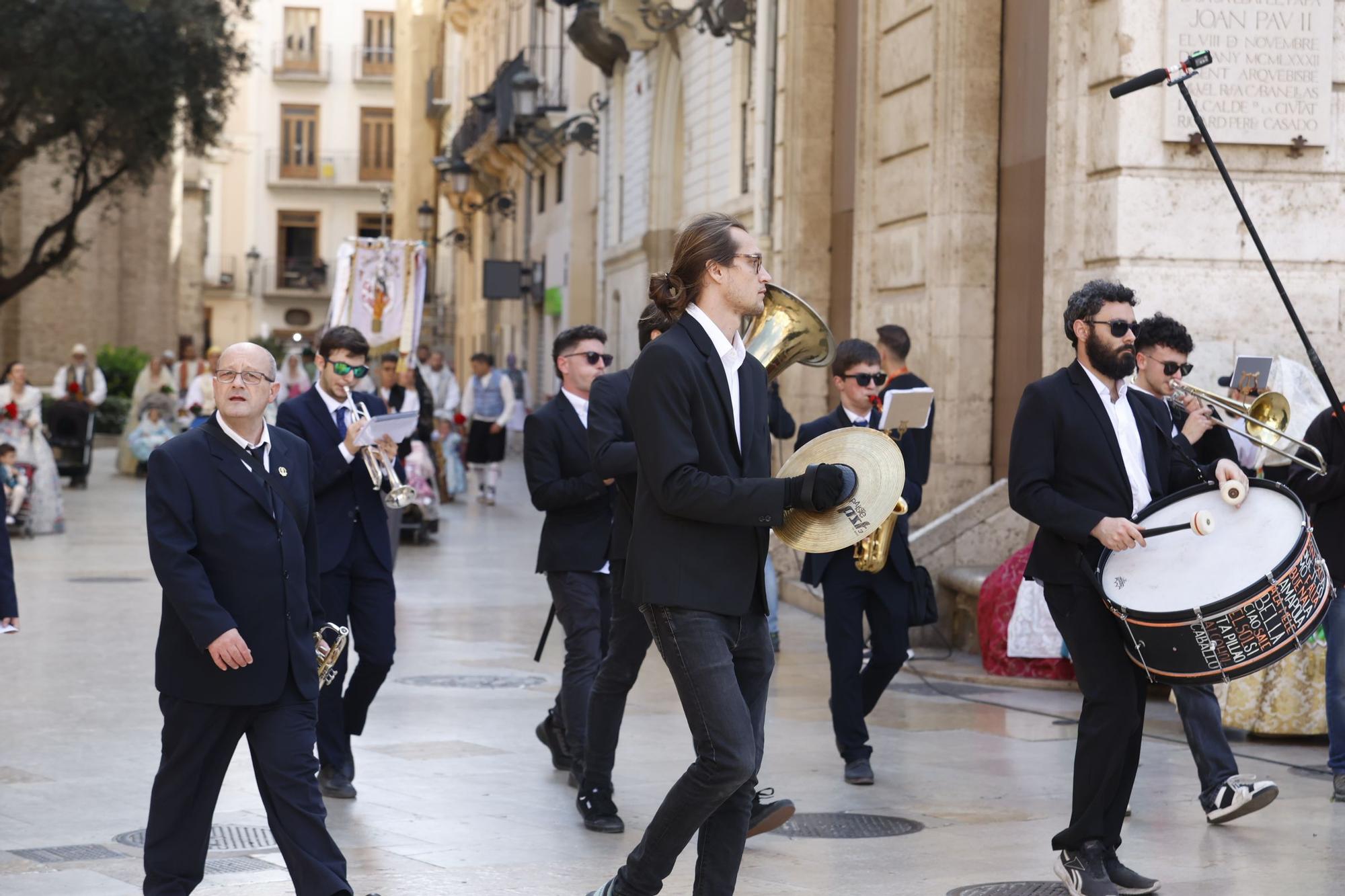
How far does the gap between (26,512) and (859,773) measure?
13.8 m

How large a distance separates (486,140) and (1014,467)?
3724cm

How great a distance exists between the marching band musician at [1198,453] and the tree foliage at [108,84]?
975 inches

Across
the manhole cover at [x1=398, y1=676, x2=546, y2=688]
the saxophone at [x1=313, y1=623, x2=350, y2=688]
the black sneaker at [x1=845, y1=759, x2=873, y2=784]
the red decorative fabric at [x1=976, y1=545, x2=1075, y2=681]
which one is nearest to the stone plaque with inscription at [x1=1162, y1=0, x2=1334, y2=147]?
the red decorative fabric at [x1=976, y1=545, x2=1075, y2=681]

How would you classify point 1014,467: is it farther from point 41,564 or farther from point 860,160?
point 41,564

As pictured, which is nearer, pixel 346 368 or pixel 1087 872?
pixel 1087 872

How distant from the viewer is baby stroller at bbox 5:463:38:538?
19.6m

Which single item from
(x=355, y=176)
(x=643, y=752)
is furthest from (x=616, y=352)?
(x=355, y=176)

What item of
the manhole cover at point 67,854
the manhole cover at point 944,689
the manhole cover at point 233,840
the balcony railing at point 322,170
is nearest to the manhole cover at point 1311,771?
the manhole cover at point 944,689

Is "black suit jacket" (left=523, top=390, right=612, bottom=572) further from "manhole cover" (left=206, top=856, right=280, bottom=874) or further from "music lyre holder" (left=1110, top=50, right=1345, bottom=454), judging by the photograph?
"music lyre holder" (left=1110, top=50, right=1345, bottom=454)

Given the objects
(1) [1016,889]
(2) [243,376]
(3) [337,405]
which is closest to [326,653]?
(2) [243,376]

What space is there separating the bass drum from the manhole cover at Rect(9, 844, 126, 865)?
3.42m

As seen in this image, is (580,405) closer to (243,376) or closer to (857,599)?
(857,599)

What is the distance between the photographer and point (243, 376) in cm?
548

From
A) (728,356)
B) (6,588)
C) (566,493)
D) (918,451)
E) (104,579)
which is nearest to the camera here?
(728,356)
